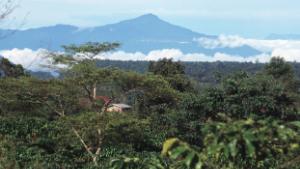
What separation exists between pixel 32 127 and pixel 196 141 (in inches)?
309

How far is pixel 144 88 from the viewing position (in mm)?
22953

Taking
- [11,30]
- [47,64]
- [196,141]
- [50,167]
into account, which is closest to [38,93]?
[47,64]

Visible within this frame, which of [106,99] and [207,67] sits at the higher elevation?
[106,99]

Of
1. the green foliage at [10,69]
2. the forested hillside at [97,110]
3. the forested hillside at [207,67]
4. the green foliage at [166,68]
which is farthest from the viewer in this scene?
the forested hillside at [207,67]

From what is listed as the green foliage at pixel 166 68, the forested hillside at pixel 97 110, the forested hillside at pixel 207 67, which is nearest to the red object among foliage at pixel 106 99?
the forested hillside at pixel 97 110

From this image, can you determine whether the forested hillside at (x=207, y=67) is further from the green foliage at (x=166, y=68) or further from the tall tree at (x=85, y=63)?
the tall tree at (x=85, y=63)

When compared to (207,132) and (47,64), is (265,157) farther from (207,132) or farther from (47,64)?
(47,64)

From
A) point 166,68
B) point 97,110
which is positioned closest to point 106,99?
point 97,110

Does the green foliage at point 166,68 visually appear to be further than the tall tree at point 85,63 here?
Yes

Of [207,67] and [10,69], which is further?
[207,67]

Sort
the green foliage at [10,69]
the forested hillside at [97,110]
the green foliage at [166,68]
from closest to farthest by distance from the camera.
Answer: the forested hillside at [97,110] < the green foliage at [166,68] < the green foliage at [10,69]

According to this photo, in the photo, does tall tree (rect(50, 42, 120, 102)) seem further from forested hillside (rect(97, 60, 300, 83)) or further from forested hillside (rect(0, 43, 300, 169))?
forested hillside (rect(97, 60, 300, 83))

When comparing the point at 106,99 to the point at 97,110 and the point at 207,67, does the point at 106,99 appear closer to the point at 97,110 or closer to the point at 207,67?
the point at 97,110

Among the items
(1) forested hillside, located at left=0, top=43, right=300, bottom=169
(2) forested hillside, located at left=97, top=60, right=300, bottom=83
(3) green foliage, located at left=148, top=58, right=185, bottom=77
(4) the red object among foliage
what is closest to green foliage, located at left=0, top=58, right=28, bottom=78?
(3) green foliage, located at left=148, top=58, right=185, bottom=77
